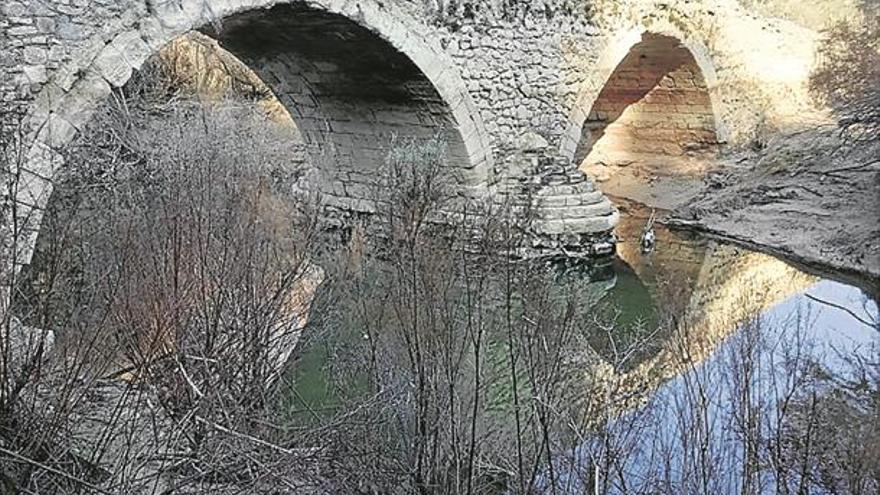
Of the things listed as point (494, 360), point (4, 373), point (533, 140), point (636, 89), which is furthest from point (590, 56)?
point (4, 373)

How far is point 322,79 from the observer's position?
9375mm

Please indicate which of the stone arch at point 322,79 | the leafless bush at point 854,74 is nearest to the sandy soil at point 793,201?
the leafless bush at point 854,74

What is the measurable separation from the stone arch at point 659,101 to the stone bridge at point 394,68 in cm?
11

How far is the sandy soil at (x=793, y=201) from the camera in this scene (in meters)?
9.11

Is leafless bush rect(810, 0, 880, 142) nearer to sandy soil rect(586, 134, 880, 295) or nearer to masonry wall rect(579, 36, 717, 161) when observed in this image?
sandy soil rect(586, 134, 880, 295)

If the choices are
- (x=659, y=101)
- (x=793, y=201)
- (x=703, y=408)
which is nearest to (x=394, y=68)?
(x=793, y=201)

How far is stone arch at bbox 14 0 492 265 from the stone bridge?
1cm

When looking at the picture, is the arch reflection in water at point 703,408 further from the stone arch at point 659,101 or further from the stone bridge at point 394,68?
the stone arch at point 659,101

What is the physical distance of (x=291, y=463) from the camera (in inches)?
131

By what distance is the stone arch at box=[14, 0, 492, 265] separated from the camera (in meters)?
5.92

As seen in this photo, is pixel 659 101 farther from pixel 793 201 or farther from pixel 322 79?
pixel 322 79

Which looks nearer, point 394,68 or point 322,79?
point 394,68

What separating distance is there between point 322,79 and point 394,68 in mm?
1025

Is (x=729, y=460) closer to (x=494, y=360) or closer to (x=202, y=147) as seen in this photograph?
(x=494, y=360)
